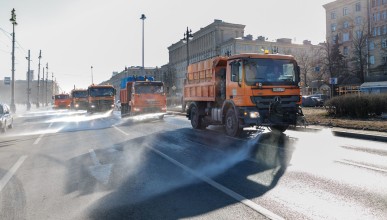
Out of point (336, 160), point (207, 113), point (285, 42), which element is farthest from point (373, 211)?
point (285, 42)

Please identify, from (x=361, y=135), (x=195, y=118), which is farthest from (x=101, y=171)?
(x=361, y=135)

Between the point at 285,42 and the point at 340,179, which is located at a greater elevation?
the point at 285,42

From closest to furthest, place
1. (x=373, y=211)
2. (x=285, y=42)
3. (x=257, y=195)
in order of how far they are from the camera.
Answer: (x=373, y=211)
(x=257, y=195)
(x=285, y=42)

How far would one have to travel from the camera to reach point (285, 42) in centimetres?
9462

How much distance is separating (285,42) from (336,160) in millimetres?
92742

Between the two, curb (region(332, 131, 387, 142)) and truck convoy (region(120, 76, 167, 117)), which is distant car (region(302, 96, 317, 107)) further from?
curb (region(332, 131, 387, 142))

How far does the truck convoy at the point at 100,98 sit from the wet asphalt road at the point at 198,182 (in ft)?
71.6

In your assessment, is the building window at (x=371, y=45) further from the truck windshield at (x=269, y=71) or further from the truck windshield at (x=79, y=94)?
the truck windshield at (x=269, y=71)

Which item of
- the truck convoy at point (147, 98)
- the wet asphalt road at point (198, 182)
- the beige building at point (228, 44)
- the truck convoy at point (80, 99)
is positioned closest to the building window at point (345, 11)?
the beige building at point (228, 44)

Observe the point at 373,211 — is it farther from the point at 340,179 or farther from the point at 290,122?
the point at 290,122

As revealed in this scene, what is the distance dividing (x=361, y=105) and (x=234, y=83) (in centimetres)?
942

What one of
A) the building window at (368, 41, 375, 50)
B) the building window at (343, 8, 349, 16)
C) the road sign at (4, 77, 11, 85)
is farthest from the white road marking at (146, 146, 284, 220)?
the building window at (343, 8, 349, 16)

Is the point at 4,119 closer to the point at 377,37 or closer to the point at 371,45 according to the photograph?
the point at 377,37

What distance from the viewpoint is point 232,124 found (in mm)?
11922
